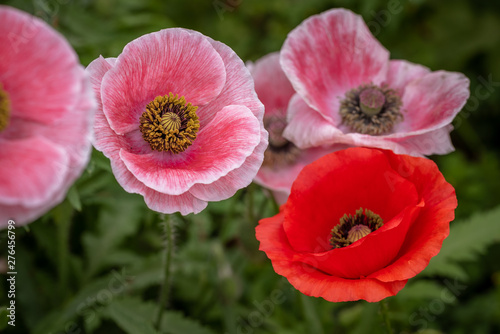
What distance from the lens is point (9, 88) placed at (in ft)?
3.79

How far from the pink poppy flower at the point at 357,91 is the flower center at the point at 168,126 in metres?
0.43

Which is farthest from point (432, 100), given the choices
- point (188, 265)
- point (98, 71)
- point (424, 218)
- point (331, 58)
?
point (188, 265)

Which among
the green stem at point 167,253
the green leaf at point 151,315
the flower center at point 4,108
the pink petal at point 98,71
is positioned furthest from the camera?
the green leaf at point 151,315

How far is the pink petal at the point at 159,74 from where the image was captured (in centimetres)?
144

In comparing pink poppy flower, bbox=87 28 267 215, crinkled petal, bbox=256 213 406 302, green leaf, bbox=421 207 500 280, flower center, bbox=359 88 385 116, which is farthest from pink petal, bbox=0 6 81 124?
green leaf, bbox=421 207 500 280

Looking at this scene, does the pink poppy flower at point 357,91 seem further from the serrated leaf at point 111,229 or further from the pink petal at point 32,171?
the serrated leaf at point 111,229

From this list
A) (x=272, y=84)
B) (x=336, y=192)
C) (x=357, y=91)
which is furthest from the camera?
(x=272, y=84)

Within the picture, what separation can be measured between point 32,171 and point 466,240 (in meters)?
2.02

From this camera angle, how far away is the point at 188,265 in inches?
99.0

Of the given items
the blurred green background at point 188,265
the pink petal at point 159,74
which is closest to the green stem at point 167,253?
the blurred green background at point 188,265

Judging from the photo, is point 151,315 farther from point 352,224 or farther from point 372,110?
point 372,110

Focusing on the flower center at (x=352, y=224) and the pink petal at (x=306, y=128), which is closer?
the flower center at (x=352, y=224)

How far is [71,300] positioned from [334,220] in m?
1.30

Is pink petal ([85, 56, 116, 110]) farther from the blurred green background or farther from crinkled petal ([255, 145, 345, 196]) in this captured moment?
crinkled petal ([255, 145, 345, 196])
